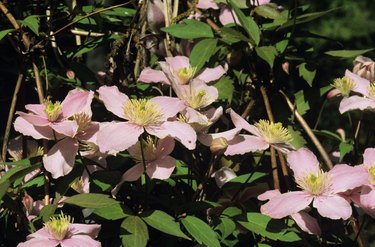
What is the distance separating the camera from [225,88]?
122 centimetres

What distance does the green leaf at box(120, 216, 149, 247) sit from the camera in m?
0.81

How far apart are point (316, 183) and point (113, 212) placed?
0.90 feet

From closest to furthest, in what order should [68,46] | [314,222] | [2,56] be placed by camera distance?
[314,222] < [2,56] < [68,46]

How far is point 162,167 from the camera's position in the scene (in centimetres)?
91

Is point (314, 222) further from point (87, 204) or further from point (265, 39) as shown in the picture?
point (265, 39)

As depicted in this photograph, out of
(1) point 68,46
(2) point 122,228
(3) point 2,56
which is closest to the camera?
(2) point 122,228

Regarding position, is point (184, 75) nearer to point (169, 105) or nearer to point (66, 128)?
point (169, 105)

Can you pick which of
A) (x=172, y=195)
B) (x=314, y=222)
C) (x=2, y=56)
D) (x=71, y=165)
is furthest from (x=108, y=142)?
(x=2, y=56)

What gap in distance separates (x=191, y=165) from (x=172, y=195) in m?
0.05

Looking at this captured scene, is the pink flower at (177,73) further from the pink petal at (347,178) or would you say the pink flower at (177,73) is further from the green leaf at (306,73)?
the pink petal at (347,178)

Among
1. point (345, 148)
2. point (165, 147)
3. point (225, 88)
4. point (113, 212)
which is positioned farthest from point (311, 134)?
point (113, 212)

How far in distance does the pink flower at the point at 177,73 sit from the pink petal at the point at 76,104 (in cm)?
16

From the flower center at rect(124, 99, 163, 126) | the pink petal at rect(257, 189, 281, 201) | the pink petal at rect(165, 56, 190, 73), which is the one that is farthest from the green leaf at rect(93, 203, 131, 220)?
the pink petal at rect(165, 56, 190, 73)

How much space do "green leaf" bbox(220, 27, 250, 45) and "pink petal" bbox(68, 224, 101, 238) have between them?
445mm
